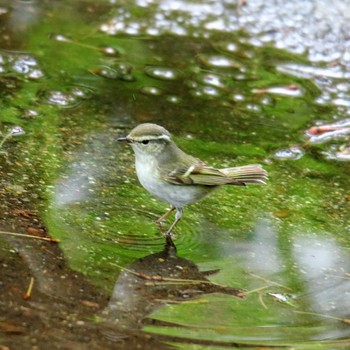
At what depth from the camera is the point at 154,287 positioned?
4625 mm

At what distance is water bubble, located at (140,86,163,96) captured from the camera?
23.9ft

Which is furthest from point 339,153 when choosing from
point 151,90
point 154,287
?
point 154,287

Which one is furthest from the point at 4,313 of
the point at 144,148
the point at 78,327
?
the point at 144,148

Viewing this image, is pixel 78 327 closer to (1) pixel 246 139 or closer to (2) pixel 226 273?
(2) pixel 226 273

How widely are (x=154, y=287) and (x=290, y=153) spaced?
2.40m

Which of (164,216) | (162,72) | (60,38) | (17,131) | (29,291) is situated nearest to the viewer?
(29,291)

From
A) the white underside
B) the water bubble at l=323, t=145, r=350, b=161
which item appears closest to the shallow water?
the water bubble at l=323, t=145, r=350, b=161

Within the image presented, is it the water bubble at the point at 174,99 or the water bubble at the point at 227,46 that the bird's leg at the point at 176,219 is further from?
the water bubble at the point at 227,46

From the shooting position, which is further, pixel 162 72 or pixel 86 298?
pixel 162 72

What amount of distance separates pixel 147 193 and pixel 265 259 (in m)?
1.07

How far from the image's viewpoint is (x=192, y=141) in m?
6.61

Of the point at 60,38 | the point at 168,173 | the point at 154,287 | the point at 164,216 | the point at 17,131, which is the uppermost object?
the point at 168,173

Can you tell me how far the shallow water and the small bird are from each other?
9.2 inches

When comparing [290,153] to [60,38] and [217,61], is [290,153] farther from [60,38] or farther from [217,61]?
[60,38]
